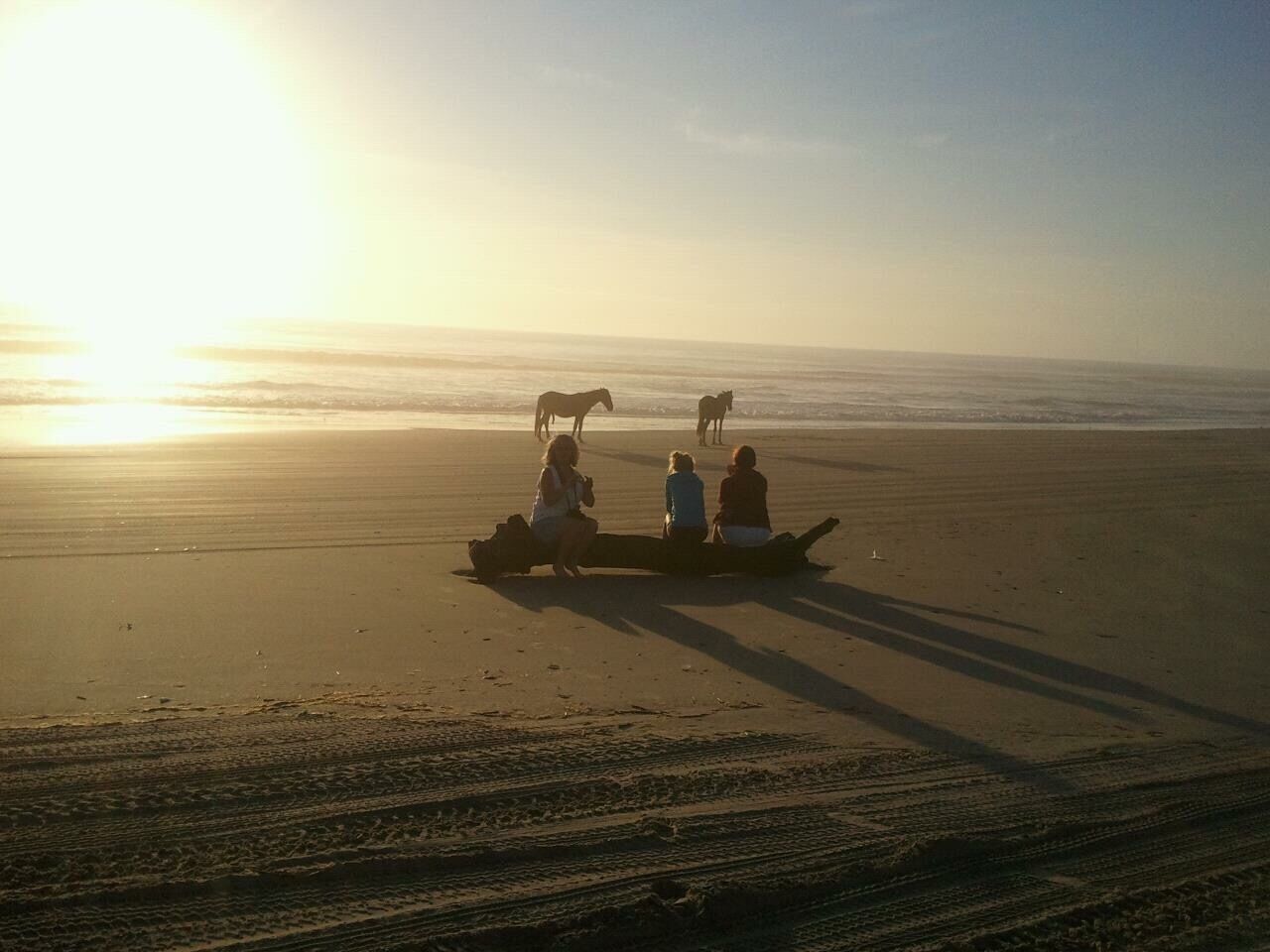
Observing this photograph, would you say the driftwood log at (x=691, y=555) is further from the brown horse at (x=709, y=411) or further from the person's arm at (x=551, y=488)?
the brown horse at (x=709, y=411)

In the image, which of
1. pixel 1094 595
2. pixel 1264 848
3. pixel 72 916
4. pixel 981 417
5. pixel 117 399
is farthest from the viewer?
pixel 981 417

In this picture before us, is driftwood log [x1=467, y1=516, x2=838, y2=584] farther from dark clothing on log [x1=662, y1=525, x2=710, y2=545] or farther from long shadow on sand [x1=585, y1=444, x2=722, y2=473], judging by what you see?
long shadow on sand [x1=585, y1=444, x2=722, y2=473]

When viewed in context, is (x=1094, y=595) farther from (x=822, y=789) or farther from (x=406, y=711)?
(x=406, y=711)

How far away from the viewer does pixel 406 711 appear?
546cm

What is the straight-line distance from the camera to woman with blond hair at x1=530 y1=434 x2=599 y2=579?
8.93 metres

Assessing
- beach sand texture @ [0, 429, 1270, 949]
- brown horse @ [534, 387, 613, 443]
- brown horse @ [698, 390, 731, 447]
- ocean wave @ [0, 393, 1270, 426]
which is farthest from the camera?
ocean wave @ [0, 393, 1270, 426]

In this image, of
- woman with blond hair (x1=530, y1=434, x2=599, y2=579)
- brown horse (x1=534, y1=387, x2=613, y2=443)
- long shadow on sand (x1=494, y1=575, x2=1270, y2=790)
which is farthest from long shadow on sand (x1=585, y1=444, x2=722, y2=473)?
long shadow on sand (x1=494, y1=575, x2=1270, y2=790)

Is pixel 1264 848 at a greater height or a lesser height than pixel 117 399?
lesser

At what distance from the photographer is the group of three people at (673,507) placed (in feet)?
29.4

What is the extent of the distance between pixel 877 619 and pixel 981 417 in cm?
2914

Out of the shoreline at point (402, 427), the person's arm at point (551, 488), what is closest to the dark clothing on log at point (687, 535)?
the person's arm at point (551, 488)

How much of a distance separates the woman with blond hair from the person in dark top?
1171 mm

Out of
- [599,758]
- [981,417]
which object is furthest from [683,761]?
[981,417]

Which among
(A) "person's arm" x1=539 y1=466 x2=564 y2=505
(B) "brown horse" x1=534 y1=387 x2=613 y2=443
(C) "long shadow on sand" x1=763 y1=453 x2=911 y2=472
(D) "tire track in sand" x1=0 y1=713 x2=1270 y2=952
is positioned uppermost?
(B) "brown horse" x1=534 y1=387 x2=613 y2=443
